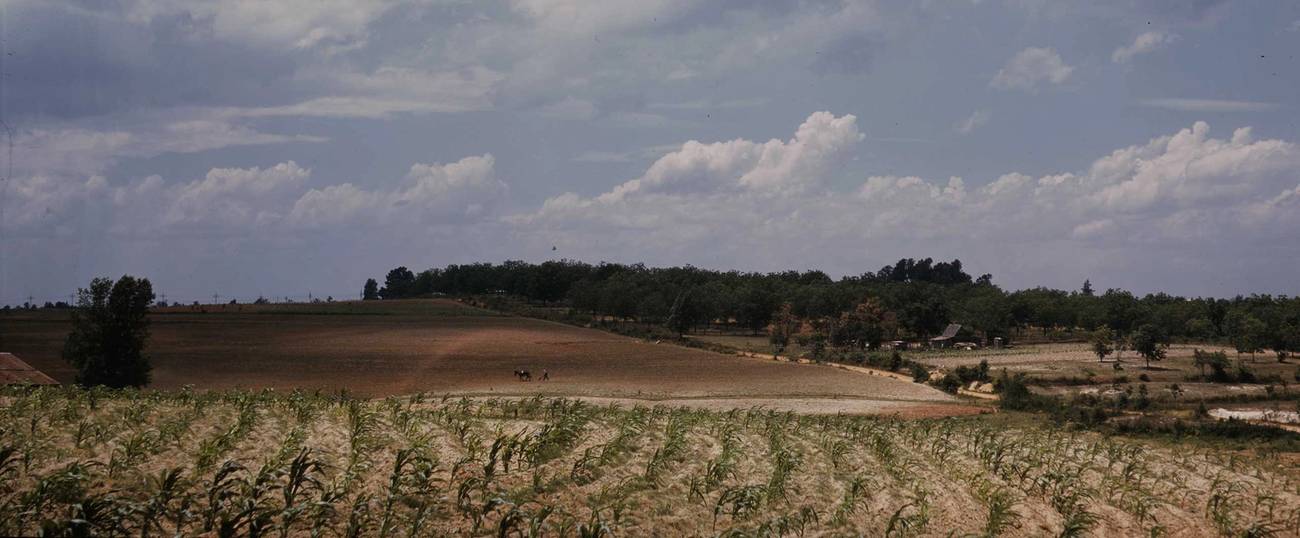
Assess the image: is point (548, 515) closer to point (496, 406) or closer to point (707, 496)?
point (707, 496)

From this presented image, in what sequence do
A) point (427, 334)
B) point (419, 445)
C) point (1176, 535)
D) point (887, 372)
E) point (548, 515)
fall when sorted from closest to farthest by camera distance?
point (548, 515) < point (419, 445) < point (1176, 535) < point (887, 372) < point (427, 334)

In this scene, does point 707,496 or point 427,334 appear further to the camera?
point 427,334

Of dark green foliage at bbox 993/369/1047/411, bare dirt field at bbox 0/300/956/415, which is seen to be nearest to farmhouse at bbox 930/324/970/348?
bare dirt field at bbox 0/300/956/415

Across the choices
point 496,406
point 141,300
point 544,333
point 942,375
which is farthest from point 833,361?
point 496,406

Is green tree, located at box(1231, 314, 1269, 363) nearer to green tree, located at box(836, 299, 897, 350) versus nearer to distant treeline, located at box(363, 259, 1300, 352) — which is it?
distant treeline, located at box(363, 259, 1300, 352)

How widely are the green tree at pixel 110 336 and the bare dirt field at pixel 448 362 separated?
4.62m

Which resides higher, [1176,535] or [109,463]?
[109,463]

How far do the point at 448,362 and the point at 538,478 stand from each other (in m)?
61.5

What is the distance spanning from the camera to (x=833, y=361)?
91.4 metres

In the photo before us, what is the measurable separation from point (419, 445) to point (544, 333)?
9006cm

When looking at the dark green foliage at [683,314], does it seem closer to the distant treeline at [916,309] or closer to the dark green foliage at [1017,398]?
the distant treeline at [916,309]

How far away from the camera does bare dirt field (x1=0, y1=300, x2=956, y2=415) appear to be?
6066 centimetres

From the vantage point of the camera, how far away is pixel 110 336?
171 feet

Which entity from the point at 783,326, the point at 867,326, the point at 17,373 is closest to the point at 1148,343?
the point at 867,326
